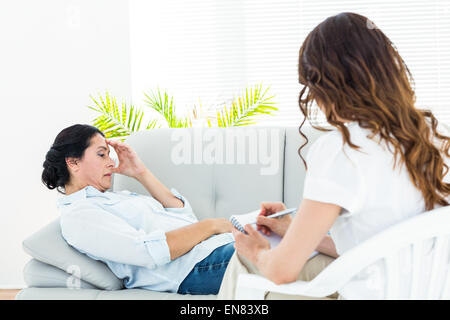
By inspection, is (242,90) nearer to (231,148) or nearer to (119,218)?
(231,148)

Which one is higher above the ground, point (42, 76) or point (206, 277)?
point (42, 76)

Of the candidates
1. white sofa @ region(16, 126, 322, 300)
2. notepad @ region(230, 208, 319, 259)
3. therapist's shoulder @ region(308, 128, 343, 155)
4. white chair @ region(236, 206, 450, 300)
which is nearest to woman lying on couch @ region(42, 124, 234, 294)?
white sofa @ region(16, 126, 322, 300)

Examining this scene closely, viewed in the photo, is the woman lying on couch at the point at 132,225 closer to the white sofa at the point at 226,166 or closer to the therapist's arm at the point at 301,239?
the white sofa at the point at 226,166

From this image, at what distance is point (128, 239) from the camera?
1431 millimetres

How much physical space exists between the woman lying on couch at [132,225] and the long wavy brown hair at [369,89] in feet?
2.69

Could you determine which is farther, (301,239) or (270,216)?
(270,216)

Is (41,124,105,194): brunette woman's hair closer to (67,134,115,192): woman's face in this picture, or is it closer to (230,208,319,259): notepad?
(67,134,115,192): woman's face

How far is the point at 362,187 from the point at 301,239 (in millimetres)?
148

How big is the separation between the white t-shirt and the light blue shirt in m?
0.73

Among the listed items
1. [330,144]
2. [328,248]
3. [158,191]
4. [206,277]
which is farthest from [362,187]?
[158,191]

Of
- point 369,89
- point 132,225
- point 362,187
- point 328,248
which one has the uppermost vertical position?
point 369,89

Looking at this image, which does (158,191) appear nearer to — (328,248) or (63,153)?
(63,153)

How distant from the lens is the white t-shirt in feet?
2.70

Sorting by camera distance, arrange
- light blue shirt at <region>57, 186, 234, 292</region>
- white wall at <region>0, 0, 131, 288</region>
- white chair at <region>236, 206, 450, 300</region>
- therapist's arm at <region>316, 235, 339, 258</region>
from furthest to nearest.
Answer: white wall at <region>0, 0, 131, 288</region> → light blue shirt at <region>57, 186, 234, 292</region> → therapist's arm at <region>316, 235, 339, 258</region> → white chair at <region>236, 206, 450, 300</region>
